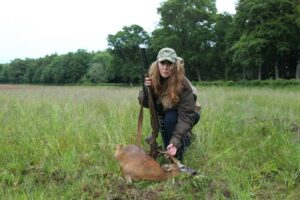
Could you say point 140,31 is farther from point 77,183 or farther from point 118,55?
point 77,183

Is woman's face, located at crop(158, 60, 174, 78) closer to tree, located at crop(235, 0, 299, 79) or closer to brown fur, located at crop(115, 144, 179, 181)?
brown fur, located at crop(115, 144, 179, 181)

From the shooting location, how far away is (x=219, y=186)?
3520 millimetres

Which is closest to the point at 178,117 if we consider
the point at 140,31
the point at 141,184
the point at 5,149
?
the point at 141,184

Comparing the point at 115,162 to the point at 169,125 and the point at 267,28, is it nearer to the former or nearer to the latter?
the point at 169,125

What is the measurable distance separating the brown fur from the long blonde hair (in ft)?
2.31

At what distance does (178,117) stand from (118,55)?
5659cm

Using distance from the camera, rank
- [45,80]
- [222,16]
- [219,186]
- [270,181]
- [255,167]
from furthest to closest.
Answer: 1. [45,80]
2. [222,16]
3. [255,167]
4. [270,181]
5. [219,186]

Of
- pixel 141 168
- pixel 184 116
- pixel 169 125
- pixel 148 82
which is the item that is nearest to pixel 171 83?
pixel 148 82

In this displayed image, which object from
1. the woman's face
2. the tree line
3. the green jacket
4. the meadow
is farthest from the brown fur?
the tree line

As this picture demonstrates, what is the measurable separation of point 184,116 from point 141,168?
2.44 feet

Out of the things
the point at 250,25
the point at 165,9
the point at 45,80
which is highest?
the point at 165,9

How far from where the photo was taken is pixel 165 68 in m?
4.05

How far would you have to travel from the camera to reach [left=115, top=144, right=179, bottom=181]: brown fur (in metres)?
3.75

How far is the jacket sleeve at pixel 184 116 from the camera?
3941 mm
